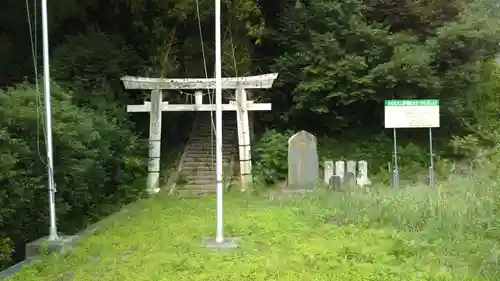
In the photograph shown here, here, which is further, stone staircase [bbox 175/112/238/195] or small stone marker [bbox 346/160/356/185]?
stone staircase [bbox 175/112/238/195]

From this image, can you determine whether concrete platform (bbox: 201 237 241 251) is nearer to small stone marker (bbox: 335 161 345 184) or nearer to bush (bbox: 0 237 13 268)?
bush (bbox: 0 237 13 268)

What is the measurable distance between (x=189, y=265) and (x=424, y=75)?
35.6 ft

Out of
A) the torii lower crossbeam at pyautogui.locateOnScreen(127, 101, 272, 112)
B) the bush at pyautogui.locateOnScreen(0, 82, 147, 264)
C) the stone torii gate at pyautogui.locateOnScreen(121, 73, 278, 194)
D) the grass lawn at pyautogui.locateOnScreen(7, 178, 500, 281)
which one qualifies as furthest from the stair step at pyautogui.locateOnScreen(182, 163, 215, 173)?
the grass lawn at pyautogui.locateOnScreen(7, 178, 500, 281)

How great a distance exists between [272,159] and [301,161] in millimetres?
1163

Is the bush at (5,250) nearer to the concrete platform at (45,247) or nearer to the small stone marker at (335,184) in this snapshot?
the concrete platform at (45,247)

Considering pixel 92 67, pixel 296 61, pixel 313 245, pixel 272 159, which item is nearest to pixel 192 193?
pixel 272 159

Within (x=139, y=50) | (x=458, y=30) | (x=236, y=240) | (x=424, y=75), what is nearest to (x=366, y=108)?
(x=424, y=75)

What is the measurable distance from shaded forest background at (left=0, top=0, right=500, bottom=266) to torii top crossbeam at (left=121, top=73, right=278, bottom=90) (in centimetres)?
79

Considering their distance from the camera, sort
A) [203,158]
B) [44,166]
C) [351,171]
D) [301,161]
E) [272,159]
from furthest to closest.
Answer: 1. [203,158]
2. [272,159]
3. [351,171]
4. [301,161]
5. [44,166]

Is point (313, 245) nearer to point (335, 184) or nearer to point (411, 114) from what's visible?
point (335, 184)

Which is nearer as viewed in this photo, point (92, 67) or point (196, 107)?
point (196, 107)

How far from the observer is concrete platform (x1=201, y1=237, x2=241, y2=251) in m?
7.26

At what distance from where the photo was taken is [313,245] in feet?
23.5

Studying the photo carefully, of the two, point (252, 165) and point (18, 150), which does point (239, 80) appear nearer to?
point (252, 165)
